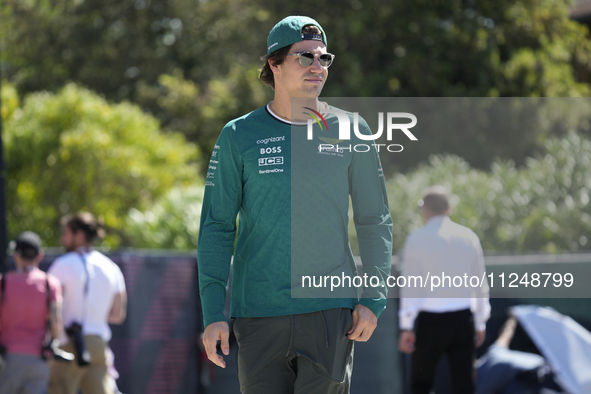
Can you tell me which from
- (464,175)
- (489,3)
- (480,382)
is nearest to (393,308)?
(480,382)

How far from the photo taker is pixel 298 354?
8.40 ft

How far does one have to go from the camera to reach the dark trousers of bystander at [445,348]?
205 inches

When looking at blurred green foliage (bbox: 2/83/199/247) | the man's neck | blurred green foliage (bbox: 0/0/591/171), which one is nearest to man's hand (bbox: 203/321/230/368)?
the man's neck

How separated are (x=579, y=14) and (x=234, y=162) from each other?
84.7ft

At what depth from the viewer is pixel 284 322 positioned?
8.46 feet

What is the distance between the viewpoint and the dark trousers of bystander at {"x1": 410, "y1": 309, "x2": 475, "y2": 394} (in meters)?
5.22

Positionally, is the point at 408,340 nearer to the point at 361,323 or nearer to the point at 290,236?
the point at 361,323

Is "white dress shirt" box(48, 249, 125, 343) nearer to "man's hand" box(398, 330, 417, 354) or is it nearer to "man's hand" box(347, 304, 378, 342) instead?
"man's hand" box(398, 330, 417, 354)

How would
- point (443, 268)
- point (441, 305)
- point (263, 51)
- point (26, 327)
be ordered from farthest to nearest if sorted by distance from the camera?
point (263, 51)
point (26, 327)
point (441, 305)
point (443, 268)

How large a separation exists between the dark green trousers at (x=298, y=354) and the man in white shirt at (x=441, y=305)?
7.08 feet

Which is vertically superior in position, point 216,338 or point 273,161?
point 273,161

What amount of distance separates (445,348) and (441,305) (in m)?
0.39

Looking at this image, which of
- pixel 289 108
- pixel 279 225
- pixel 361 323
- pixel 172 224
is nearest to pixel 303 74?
pixel 289 108

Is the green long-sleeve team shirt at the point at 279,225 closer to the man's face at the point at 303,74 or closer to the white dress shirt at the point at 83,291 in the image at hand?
the man's face at the point at 303,74
